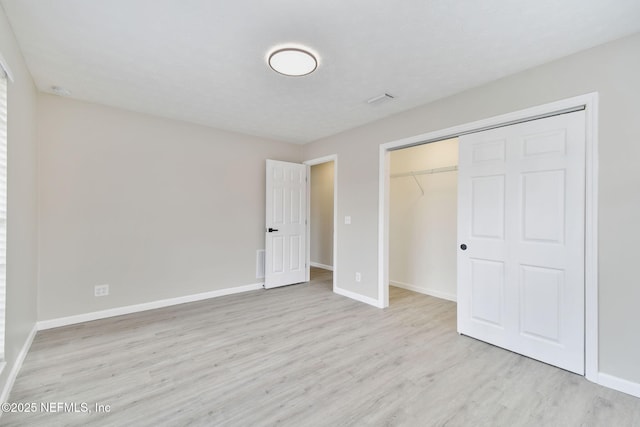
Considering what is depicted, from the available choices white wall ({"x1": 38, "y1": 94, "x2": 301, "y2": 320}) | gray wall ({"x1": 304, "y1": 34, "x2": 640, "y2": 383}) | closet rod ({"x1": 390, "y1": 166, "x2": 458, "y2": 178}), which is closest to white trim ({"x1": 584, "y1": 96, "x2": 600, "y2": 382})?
gray wall ({"x1": 304, "y1": 34, "x2": 640, "y2": 383})

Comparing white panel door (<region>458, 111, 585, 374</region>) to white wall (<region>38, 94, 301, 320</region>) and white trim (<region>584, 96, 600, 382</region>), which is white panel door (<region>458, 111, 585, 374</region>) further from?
white wall (<region>38, 94, 301, 320</region>)

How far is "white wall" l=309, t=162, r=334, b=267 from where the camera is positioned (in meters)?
6.46

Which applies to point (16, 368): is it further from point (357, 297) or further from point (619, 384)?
point (619, 384)

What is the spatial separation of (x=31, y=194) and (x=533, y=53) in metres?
4.69

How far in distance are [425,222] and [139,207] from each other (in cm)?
412

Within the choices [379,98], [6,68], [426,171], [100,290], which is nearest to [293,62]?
[379,98]

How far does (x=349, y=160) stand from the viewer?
4.22 metres

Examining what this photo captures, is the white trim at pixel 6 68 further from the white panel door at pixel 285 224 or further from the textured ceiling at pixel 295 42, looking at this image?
the white panel door at pixel 285 224

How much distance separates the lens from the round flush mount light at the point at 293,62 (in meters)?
2.16

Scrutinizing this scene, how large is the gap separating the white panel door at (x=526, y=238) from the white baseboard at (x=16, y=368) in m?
3.76

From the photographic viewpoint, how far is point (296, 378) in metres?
2.14

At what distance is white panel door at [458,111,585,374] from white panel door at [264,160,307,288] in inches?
109

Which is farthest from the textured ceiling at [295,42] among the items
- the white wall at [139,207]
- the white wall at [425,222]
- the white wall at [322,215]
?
the white wall at [322,215]

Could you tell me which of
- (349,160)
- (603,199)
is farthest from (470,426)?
(349,160)
